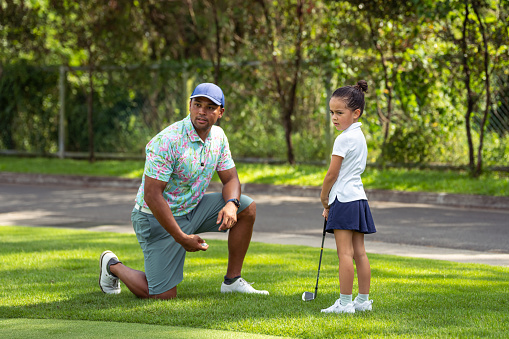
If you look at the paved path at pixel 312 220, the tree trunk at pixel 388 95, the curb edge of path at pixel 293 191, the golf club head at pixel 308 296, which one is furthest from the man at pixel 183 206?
the tree trunk at pixel 388 95

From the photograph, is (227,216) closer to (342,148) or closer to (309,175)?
(342,148)

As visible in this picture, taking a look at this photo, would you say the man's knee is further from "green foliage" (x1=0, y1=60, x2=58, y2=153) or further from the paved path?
"green foliage" (x1=0, y1=60, x2=58, y2=153)

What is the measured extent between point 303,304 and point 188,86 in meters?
13.1

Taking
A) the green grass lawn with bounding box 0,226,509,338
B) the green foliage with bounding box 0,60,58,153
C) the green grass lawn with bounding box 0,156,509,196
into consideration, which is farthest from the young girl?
the green foliage with bounding box 0,60,58,153

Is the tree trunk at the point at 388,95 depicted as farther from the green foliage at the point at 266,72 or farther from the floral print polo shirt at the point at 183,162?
the floral print polo shirt at the point at 183,162

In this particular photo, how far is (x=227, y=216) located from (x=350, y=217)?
931mm

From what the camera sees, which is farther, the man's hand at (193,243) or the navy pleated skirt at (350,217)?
the man's hand at (193,243)

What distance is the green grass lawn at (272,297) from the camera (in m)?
4.07

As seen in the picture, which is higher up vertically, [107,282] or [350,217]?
[350,217]

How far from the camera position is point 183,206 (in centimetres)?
514

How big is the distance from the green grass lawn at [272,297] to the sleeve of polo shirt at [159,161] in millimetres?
890

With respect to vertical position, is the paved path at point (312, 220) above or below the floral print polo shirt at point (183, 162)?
below

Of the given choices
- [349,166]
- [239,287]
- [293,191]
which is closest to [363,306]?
[349,166]

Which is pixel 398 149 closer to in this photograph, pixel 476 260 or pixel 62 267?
pixel 476 260
